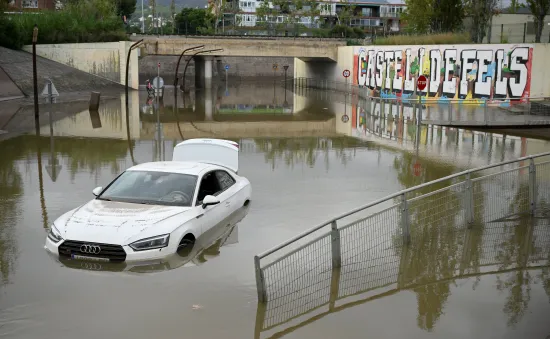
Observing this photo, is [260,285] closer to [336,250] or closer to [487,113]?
[336,250]

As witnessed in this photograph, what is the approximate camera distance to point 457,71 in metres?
39.8

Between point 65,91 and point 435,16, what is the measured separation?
89.8 feet

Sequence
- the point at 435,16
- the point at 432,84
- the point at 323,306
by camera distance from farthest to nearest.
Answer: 1. the point at 435,16
2. the point at 432,84
3. the point at 323,306

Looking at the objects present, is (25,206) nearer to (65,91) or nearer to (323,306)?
(323,306)

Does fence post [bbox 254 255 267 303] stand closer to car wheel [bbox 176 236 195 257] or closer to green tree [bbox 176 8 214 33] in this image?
car wheel [bbox 176 236 195 257]

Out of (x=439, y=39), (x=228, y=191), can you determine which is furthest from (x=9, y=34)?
(x=228, y=191)

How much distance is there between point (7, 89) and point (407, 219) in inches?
1536

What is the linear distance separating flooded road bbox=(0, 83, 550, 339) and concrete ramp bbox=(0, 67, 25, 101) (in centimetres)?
1978

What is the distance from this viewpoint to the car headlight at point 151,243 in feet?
34.1

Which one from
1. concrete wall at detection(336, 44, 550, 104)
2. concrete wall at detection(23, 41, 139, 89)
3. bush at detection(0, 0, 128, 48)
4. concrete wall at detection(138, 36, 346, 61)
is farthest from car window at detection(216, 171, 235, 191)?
concrete wall at detection(138, 36, 346, 61)

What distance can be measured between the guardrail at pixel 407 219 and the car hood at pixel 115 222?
177 cm

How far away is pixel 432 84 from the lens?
42.2 metres

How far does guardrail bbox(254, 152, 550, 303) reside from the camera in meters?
10.2

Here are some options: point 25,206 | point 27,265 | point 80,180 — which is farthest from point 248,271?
point 80,180
